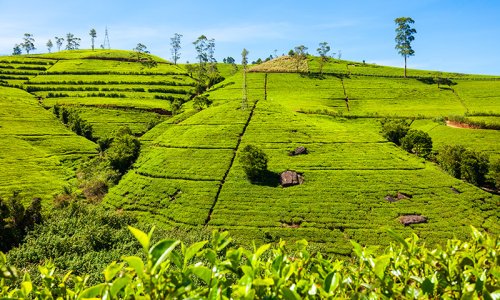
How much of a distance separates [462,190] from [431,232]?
1369 centimetres

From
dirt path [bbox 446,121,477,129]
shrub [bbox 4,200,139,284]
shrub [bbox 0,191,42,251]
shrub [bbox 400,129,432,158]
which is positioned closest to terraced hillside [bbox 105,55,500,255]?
shrub [bbox 400,129,432,158]

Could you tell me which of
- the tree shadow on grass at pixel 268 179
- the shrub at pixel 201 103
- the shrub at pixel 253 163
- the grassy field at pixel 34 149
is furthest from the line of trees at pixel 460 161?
the grassy field at pixel 34 149

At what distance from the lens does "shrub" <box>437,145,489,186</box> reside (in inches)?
2149

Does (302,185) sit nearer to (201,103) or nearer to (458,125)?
(458,125)

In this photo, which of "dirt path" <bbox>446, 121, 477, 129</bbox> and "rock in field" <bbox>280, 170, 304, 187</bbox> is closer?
"rock in field" <bbox>280, 170, 304, 187</bbox>

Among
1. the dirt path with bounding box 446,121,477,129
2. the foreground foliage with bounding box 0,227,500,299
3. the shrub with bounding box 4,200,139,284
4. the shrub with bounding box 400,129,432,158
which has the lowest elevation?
the shrub with bounding box 4,200,139,284

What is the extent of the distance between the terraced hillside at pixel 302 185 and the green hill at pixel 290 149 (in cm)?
20

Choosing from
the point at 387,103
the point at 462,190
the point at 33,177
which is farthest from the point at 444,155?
the point at 33,177

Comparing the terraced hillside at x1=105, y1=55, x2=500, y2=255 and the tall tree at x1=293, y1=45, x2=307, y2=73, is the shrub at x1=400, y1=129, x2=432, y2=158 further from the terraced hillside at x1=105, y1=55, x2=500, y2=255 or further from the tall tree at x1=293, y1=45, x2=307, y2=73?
the tall tree at x1=293, y1=45, x2=307, y2=73

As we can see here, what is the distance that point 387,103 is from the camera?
100 meters

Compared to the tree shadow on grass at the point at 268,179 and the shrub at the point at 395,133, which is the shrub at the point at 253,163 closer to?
the tree shadow on grass at the point at 268,179

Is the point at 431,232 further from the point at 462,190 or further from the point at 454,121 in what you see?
the point at 454,121

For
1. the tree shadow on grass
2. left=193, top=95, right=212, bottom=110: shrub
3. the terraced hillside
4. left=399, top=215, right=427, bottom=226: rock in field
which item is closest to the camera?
left=399, top=215, right=427, bottom=226: rock in field

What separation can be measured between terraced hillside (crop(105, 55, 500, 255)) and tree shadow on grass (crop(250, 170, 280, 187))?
0.84 ft
